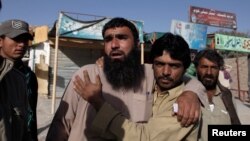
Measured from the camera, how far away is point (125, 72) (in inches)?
101

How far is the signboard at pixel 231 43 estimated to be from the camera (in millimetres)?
17141

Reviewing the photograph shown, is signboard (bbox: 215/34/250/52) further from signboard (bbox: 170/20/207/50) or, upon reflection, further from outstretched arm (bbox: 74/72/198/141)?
outstretched arm (bbox: 74/72/198/141)

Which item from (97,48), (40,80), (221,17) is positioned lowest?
(40,80)

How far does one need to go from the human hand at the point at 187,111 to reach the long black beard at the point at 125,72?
1.48ft

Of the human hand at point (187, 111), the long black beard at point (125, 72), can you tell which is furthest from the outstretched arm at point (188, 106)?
the long black beard at point (125, 72)

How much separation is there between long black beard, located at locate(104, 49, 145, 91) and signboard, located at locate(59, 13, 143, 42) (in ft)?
28.5

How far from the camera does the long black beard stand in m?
2.45

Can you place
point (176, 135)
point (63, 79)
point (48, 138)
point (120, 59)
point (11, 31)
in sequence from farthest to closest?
1. point (63, 79)
2. point (11, 31)
3. point (120, 59)
4. point (48, 138)
5. point (176, 135)

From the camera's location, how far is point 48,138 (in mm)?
2342

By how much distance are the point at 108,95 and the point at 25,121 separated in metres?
0.52

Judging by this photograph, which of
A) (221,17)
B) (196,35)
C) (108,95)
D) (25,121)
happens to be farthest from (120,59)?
(221,17)

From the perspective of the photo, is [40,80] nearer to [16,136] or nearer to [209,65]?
[209,65]

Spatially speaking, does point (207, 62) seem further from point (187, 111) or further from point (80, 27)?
point (80, 27)

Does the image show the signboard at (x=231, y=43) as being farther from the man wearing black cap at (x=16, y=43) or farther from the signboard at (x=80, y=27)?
the man wearing black cap at (x=16, y=43)
